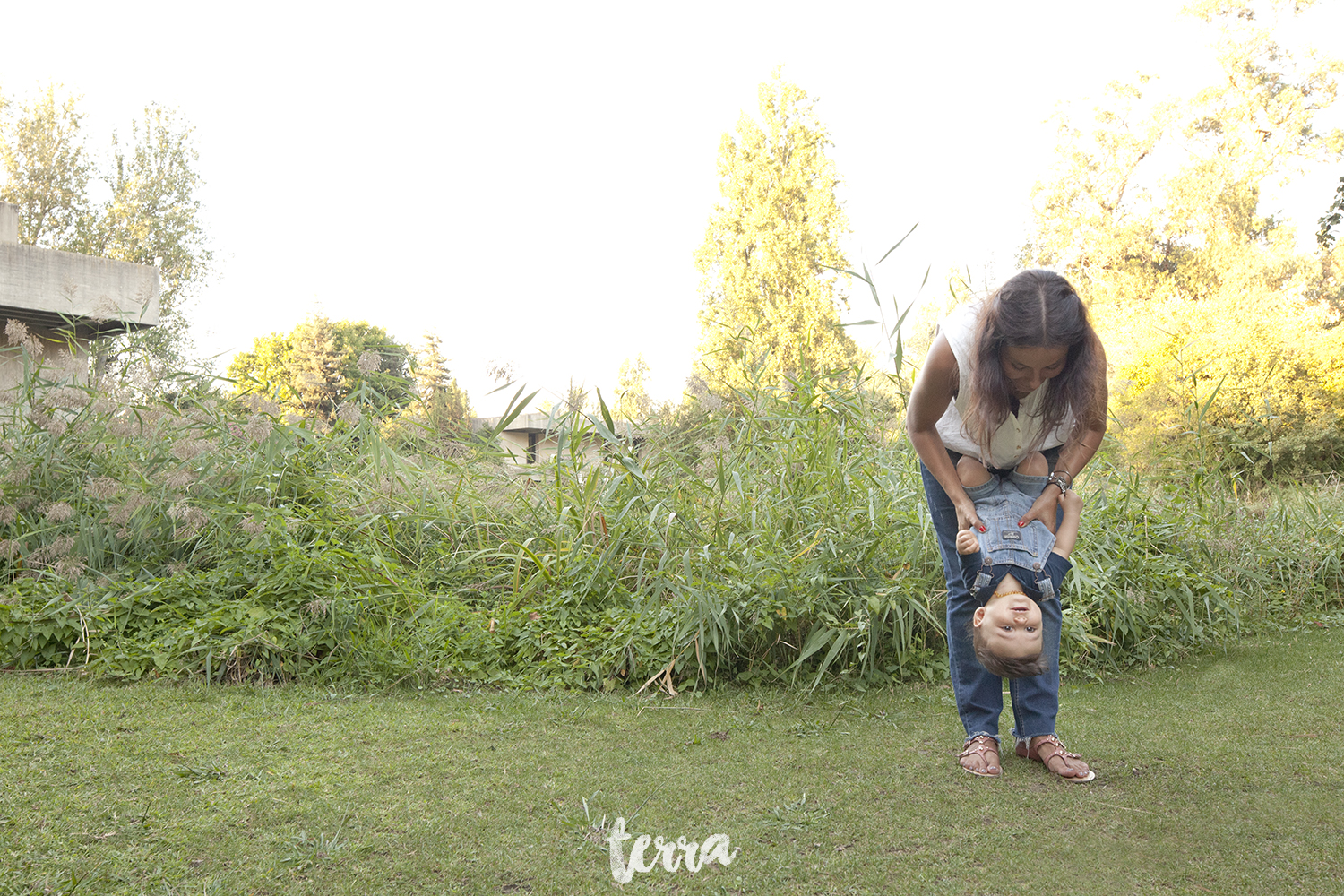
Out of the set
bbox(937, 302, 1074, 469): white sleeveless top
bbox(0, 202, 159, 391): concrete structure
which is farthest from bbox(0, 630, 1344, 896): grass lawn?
bbox(0, 202, 159, 391): concrete structure

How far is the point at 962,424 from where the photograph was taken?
6.99ft

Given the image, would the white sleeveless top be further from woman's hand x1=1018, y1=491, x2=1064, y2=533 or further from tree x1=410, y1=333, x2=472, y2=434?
tree x1=410, y1=333, x2=472, y2=434

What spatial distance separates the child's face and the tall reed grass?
0.97 meters

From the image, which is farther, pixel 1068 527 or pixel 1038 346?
→ pixel 1068 527

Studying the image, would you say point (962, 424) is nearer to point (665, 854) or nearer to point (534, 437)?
point (665, 854)

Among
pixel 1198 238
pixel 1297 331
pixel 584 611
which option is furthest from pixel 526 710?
pixel 1198 238

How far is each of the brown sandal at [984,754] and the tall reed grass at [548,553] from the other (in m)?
0.69

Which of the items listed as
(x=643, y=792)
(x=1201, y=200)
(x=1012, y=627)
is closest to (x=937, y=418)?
(x=1012, y=627)

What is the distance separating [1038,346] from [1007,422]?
0.74 feet

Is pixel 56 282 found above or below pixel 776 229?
below

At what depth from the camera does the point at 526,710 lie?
280 cm

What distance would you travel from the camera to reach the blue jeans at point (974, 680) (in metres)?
2.26

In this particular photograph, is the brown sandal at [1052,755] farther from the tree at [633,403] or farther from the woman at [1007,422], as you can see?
the tree at [633,403]

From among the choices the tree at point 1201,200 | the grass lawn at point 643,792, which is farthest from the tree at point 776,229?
the grass lawn at point 643,792
